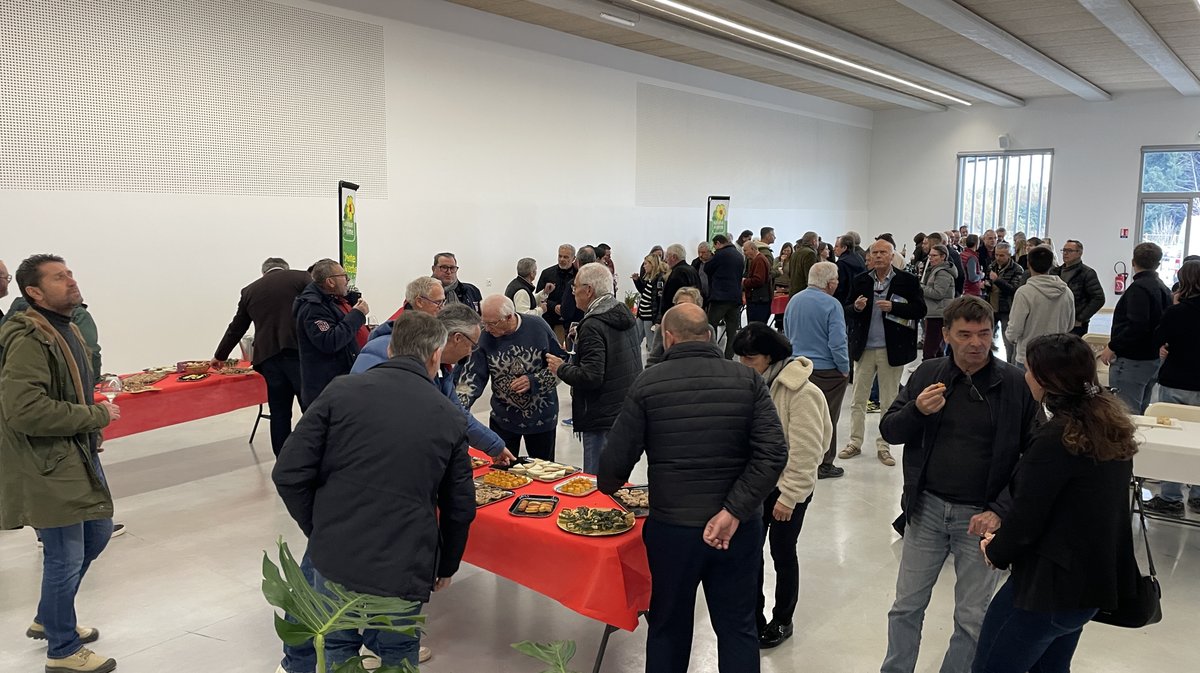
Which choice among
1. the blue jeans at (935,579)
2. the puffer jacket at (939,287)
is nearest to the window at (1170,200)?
the puffer jacket at (939,287)

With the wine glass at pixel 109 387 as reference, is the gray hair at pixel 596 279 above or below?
above

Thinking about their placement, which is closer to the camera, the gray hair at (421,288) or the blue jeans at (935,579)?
the blue jeans at (935,579)

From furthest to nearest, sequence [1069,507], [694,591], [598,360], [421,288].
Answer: [421,288], [598,360], [694,591], [1069,507]

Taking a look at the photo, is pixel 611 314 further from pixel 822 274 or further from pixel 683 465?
pixel 822 274

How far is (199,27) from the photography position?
7406mm

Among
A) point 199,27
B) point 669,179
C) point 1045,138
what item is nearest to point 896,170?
point 1045,138

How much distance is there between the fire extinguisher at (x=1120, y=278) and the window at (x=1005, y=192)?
5.13 ft

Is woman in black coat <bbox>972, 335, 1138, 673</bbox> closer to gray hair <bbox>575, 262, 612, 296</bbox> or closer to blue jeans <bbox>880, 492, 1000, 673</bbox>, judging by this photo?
blue jeans <bbox>880, 492, 1000, 673</bbox>

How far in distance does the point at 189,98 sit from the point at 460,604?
19.2 ft

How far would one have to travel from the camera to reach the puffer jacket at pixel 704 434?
2541 mm

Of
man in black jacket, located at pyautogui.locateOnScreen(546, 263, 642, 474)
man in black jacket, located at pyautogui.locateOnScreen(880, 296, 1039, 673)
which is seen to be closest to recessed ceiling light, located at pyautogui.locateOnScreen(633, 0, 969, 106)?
man in black jacket, located at pyautogui.locateOnScreen(546, 263, 642, 474)

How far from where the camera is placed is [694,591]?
2.67 metres

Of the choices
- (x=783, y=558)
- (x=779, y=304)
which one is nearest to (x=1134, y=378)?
(x=783, y=558)

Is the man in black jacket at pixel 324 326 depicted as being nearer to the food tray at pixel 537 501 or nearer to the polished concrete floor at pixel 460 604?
the polished concrete floor at pixel 460 604
